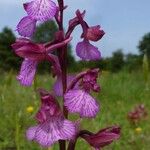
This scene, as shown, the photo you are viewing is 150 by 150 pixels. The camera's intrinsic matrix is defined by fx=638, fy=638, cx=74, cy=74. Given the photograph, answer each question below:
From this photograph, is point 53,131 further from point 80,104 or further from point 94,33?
point 94,33

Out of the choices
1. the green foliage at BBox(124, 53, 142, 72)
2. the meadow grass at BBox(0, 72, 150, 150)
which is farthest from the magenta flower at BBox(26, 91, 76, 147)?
the green foliage at BBox(124, 53, 142, 72)

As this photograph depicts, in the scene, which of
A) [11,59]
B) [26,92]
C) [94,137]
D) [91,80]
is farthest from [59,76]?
[11,59]

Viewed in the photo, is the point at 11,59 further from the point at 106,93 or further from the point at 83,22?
the point at 83,22

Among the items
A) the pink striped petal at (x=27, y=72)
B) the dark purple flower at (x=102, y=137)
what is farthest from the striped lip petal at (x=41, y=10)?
the dark purple flower at (x=102, y=137)

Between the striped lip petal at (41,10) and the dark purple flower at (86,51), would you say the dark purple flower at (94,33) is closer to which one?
the dark purple flower at (86,51)

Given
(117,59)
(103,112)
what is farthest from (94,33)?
(117,59)

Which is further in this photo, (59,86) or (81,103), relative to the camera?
Result: (59,86)

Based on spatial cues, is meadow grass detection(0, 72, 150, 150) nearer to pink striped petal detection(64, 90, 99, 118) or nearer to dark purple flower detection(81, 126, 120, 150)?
dark purple flower detection(81, 126, 120, 150)
